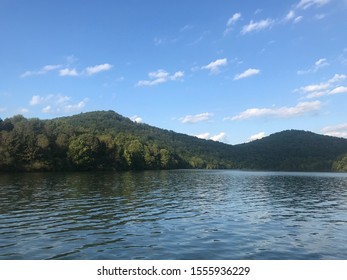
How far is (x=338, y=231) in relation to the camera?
30.5m

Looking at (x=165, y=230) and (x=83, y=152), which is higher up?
(x=83, y=152)

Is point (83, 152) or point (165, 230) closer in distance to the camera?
point (165, 230)

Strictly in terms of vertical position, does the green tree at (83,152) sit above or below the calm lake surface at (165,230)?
above

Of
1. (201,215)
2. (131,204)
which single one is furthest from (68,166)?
(201,215)

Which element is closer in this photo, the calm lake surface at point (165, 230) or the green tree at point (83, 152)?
the calm lake surface at point (165, 230)

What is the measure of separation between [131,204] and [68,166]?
11275 cm

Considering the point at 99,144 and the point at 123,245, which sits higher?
the point at 99,144

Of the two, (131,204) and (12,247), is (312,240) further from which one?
(131,204)

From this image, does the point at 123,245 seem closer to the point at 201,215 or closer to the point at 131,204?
the point at 201,215

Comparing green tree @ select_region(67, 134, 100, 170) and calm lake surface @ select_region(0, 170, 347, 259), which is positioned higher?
green tree @ select_region(67, 134, 100, 170)

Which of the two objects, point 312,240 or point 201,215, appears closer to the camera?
point 312,240

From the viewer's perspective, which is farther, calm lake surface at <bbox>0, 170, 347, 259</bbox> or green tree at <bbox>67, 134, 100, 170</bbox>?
green tree at <bbox>67, 134, 100, 170</bbox>
